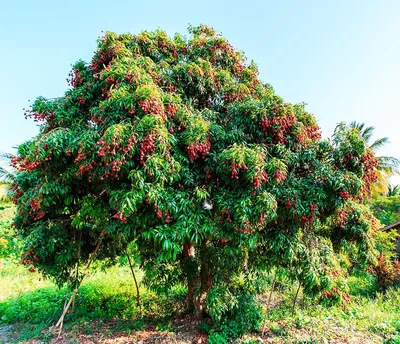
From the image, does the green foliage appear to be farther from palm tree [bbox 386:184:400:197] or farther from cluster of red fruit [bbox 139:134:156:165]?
cluster of red fruit [bbox 139:134:156:165]

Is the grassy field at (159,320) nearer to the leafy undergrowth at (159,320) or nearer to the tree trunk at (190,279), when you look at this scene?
the leafy undergrowth at (159,320)

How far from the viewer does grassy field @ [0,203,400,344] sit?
4.77 m

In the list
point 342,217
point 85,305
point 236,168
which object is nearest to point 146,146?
point 236,168

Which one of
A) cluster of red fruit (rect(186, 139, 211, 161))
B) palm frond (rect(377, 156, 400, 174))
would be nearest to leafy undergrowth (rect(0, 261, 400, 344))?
cluster of red fruit (rect(186, 139, 211, 161))

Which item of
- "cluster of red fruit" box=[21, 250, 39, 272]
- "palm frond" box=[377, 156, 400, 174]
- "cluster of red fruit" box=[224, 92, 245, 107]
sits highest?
"palm frond" box=[377, 156, 400, 174]

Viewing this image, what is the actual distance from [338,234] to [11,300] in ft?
25.5

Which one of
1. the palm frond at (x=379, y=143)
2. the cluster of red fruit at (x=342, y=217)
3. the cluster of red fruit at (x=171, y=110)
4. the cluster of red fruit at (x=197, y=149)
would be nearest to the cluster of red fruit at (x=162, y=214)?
the cluster of red fruit at (x=197, y=149)

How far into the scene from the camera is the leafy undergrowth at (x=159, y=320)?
477 centimetres

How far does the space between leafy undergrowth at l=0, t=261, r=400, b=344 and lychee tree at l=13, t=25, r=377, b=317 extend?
80cm

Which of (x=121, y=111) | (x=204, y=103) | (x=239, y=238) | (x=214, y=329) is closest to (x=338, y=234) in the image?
(x=239, y=238)

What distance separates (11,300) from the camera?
682 cm

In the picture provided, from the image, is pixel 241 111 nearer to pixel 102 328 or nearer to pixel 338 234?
pixel 338 234

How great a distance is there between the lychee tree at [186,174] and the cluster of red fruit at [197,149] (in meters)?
0.03

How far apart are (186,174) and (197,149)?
0.37 m
